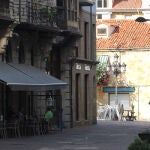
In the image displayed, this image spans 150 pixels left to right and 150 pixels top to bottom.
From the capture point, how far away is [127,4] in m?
102

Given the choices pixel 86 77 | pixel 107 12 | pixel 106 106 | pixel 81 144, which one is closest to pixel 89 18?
pixel 86 77

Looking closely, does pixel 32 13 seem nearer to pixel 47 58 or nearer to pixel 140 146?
pixel 47 58

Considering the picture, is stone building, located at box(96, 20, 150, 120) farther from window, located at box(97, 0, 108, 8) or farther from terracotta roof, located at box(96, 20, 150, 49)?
window, located at box(97, 0, 108, 8)

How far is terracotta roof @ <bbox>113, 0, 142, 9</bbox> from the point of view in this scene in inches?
3954

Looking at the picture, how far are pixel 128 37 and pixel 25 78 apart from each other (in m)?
40.3

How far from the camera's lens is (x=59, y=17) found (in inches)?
1665

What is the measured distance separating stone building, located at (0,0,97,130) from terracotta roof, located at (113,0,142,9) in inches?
1928

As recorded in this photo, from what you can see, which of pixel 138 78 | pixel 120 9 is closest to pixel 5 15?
pixel 138 78

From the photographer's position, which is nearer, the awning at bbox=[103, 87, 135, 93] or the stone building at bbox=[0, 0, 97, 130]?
the stone building at bbox=[0, 0, 97, 130]

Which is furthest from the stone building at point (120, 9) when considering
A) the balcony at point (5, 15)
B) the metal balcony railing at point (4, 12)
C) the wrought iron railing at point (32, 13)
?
the balcony at point (5, 15)

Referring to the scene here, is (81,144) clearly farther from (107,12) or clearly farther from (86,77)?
(107,12)

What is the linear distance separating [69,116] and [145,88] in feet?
86.1

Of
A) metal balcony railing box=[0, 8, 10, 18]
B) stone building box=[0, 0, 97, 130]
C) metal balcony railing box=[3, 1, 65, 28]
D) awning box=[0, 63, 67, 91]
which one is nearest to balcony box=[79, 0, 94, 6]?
stone building box=[0, 0, 97, 130]

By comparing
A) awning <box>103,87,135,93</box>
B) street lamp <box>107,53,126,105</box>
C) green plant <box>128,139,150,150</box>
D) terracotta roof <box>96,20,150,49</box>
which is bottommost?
green plant <box>128,139,150,150</box>
